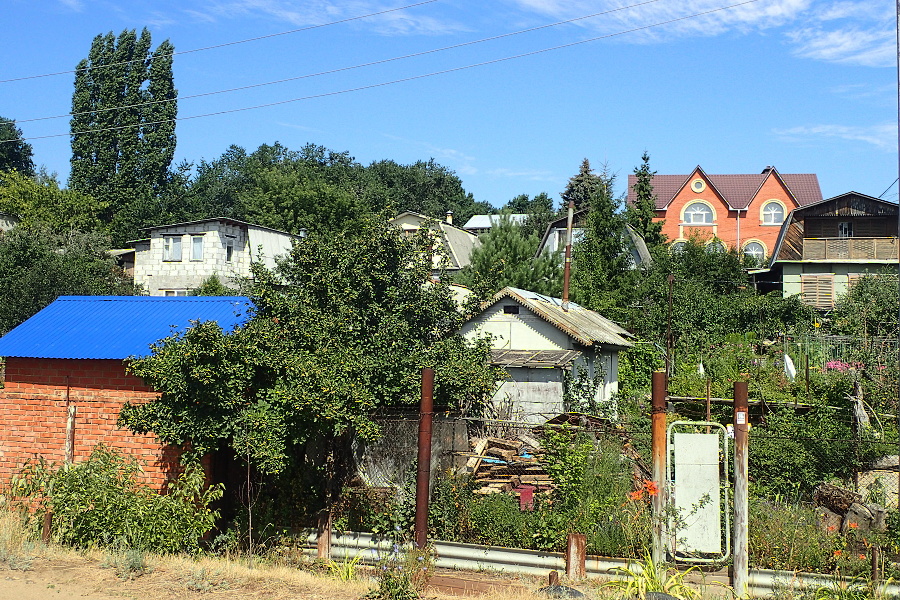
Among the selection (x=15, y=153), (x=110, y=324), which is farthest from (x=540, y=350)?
(x=15, y=153)

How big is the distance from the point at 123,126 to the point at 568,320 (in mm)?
43922

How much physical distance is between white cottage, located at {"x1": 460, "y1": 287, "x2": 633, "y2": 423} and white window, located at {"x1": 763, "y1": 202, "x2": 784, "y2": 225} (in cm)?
3768

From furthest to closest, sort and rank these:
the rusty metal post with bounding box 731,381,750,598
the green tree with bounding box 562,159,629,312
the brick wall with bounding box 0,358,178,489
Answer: the green tree with bounding box 562,159,629,312 < the brick wall with bounding box 0,358,178,489 < the rusty metal post with bounding box 731,381,750,598

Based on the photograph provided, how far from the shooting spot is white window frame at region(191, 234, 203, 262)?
40719mm

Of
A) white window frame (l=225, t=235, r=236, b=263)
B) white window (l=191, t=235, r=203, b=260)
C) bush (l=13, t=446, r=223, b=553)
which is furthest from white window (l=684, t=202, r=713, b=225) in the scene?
bush (l=13, t=446, r=223, b=553)

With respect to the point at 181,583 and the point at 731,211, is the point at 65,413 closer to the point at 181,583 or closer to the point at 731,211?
the point at 181,583

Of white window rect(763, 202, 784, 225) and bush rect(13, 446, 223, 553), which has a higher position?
white window rect(763, 202, 784, 225)

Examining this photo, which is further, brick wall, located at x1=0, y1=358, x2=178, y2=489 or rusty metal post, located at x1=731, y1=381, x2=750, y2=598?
brick wall, located at x1=0, y1=358, x2=178, y2=489

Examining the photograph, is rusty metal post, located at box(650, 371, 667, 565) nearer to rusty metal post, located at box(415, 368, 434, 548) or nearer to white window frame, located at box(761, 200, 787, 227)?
rusty metal post, located at box(415, 368, 434, 548)

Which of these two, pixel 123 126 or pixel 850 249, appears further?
pixel 123 126

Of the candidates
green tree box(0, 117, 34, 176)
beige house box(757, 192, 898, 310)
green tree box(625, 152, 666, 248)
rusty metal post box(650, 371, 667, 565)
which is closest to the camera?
rusty metal post box(650, 371, 667, 565)

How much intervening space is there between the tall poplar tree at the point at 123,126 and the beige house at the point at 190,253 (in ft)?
54.1

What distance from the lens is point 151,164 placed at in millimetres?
57594

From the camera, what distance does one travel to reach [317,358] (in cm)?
1005
